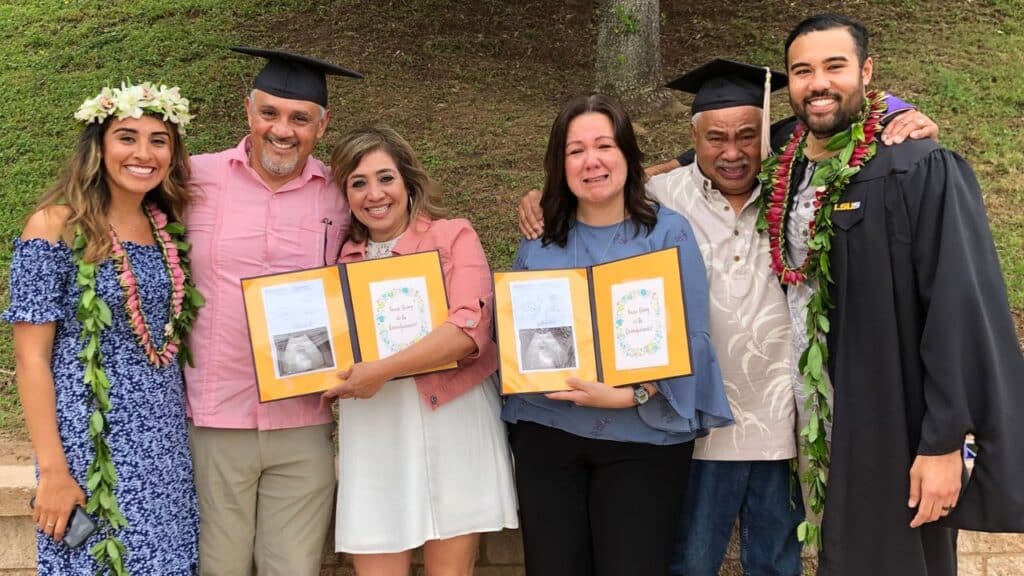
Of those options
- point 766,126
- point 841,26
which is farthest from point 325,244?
point 841,26

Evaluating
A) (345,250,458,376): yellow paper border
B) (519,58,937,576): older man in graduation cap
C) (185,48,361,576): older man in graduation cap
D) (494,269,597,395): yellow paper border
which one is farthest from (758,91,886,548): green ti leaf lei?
(185,48,361,576): older man in graduation cap

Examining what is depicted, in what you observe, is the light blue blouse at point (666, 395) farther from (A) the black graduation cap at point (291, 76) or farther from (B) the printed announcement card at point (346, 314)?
(A) the black graduation cap at point (291, 76)

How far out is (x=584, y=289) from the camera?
3498mm

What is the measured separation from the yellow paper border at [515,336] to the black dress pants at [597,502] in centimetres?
23

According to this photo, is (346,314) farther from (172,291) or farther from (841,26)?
(841,26)

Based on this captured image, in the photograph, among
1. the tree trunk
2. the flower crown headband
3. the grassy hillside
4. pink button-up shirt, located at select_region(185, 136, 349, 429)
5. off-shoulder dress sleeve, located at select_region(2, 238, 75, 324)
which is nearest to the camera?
off-shoulder dress sleeve, located at select_region(2, 238, 75, 324)

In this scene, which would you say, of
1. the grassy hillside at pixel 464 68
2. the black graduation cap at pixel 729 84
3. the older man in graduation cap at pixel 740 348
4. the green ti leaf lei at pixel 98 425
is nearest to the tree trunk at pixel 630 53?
the grassy hillside at pixel 464 68

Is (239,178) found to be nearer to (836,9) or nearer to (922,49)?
(922,49)

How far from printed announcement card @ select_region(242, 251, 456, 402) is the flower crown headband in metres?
0.78

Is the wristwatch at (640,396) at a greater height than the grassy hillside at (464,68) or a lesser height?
lesser

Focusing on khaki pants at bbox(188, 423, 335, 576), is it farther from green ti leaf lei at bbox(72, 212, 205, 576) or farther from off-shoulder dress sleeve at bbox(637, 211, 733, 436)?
off-shoulder dress sleeve at bbox(637, 211, 733, 436)

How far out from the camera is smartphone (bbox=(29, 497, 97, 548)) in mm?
3252

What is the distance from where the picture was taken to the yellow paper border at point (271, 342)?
3.49m

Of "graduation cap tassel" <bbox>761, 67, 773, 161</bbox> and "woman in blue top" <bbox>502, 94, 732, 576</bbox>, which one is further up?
"graduation cap tassel" <bbox>761, 67, 773, 161</bbox>
